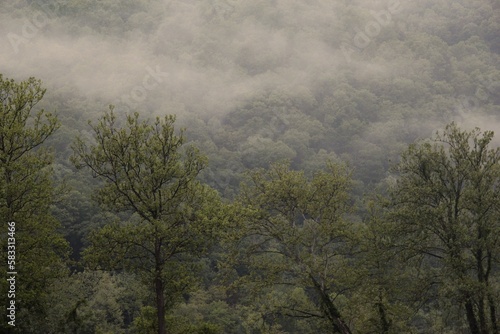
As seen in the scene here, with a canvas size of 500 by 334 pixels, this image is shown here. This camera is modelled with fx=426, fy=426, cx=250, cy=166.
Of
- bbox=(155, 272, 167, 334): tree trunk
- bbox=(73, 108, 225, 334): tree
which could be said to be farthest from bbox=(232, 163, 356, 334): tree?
bbox=(155, 272, 167, 334): tree trunk

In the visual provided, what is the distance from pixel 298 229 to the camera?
18.2 metres

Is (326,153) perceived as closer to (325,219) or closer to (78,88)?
(78,88)

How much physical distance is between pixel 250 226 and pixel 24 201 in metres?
9.00

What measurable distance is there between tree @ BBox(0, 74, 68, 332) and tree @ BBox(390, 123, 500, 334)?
1482 cm

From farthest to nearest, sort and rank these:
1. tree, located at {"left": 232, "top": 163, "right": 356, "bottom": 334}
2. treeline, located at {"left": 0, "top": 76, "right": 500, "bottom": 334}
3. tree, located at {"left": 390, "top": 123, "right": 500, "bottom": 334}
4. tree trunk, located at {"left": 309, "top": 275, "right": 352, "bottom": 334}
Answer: tree, located at {"left": 390, "top": 123, "right": 500, "bottom": 334} < tree, located at {"left": 232, "top": 163, "right": 356, "bottom": 334} < tree trunk, located at {"left": 309, "top": 275, "right": 352, "bottom": 334} < treeline, located at {"left": 0, "top": 76, "right": 500, "bottom": 334}

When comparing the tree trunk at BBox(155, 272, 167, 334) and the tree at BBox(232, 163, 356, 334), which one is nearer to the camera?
the tree trunk at BBox(155, 272, 167, 334)

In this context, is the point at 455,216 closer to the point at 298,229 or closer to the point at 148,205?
the point at 298,229

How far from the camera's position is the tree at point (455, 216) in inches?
711

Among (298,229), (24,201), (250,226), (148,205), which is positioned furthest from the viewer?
(298,229)

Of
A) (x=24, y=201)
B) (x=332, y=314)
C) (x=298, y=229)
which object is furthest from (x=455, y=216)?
(x=24, y=201)

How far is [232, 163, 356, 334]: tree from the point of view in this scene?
17.2 m

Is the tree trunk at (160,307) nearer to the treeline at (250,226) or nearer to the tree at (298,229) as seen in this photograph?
the treeline at (250,226)

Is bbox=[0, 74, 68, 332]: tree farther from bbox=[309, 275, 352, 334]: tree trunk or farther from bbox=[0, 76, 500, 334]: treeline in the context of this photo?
bbox=[309, 275, 352, 334]: tree trunk

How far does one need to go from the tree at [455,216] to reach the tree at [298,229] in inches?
128
